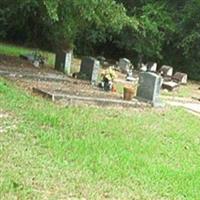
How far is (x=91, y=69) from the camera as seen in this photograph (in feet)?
59.6

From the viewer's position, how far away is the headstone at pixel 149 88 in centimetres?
1603

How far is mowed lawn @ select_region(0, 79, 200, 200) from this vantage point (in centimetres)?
744

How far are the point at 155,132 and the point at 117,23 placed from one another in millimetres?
7739

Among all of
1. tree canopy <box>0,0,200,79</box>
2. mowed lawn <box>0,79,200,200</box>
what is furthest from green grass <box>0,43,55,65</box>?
mowed lawn <box>0,79,200,200</box>

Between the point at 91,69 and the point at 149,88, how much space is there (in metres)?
2.59

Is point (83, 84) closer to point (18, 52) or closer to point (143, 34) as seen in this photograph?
point (18, 52)

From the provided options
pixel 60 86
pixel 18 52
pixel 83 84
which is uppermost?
pixel 60 86

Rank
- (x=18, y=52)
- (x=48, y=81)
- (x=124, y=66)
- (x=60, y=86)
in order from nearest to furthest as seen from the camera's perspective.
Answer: (x=60, y=86) → (x=48, y=81) → (x=124, y=66) → (x=18, y=52)

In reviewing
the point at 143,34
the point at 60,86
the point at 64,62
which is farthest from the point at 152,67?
the point at 60,86

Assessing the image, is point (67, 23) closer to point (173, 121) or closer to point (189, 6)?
point (173, 121)

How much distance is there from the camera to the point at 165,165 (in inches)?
371

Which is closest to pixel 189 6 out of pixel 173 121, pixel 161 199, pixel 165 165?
pixel 173 121

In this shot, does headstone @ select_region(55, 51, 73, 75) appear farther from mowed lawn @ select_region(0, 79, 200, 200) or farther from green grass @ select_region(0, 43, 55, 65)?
mowed lawn @ select_region(0, 79, 200, 200)

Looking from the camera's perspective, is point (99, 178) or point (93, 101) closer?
point (99, 178)
